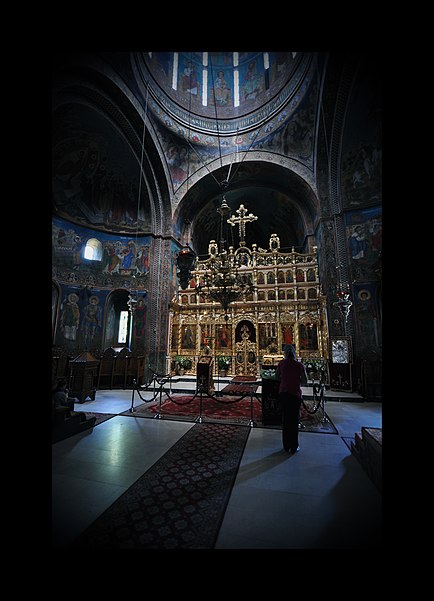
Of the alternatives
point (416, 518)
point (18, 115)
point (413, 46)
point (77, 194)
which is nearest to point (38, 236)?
point (18, 115)

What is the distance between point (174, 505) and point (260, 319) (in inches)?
373

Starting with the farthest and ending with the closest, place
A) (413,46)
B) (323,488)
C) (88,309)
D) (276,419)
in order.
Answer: (88,309) → (276,419) → (323,488) → (413,46)

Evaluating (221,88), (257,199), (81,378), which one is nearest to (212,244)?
(257,199)

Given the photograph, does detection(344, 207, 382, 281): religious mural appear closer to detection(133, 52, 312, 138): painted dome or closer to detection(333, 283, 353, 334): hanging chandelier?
detection(333, 283, 353, 334): hanging chandelier

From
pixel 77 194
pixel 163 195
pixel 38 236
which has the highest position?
pixel 163 195

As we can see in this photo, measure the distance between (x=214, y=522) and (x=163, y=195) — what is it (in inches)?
529

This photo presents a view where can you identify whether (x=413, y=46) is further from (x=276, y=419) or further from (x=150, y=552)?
(x=276, y=419)

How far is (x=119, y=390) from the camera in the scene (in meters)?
9.27

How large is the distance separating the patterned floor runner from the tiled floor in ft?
0.38

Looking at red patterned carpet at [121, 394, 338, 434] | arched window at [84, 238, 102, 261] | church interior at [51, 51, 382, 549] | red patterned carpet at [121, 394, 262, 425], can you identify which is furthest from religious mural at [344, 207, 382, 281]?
arched window at [84, 238, 102, 261]

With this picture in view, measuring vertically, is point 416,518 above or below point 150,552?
above

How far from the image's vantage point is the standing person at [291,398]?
3674mm

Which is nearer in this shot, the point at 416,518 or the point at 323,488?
the point at 416,518

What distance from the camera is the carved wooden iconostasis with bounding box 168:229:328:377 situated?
35.5 feet
